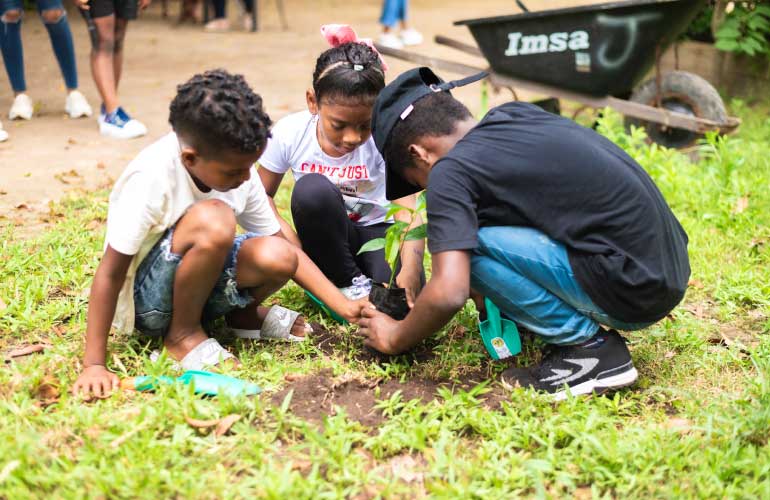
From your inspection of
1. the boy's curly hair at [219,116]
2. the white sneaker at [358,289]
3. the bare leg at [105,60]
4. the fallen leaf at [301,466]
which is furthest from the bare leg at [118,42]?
the fallen leaf at [301,466]

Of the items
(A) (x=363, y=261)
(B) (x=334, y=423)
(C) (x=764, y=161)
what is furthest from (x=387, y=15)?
(B) (x=334, y=423)

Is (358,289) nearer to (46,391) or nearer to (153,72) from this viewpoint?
(46,391)

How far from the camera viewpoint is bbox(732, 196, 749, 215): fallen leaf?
4059mm

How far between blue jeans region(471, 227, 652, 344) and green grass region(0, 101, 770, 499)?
234mm

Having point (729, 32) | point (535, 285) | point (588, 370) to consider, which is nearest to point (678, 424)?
point (588, 370)

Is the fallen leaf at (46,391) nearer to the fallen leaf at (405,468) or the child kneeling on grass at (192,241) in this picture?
the child kneeling on grass at (192,241)

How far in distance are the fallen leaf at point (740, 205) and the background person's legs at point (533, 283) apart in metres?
1.88

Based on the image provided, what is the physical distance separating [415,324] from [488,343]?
1.26 feet

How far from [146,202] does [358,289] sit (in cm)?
101

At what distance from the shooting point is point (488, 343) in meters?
2.69

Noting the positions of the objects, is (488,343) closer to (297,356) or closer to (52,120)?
(297,356)

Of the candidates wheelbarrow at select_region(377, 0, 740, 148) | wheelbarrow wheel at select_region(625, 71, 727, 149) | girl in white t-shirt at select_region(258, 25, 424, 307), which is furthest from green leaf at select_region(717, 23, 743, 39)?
girl in white t-shirt at select_region(258, 25, 424, 307)

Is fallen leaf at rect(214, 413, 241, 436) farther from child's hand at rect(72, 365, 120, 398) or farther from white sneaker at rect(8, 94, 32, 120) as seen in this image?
white sneaker at rect(8, 94, 32, 120)

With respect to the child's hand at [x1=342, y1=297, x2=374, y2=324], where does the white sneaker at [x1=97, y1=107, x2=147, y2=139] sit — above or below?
below
